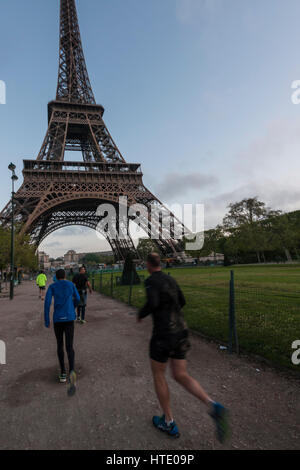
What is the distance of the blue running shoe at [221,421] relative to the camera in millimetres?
2510

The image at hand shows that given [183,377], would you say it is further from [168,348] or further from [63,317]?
[63,317]

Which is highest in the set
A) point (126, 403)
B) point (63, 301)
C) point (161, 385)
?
point (63, 301)

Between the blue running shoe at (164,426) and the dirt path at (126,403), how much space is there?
74 mm

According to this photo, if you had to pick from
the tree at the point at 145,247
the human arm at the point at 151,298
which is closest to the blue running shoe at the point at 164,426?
the human arm at the point at 151,298

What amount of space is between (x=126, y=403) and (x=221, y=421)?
142cm

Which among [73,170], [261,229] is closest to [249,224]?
[261,229]

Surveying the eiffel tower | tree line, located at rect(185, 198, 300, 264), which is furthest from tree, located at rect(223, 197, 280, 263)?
the eiffel tower

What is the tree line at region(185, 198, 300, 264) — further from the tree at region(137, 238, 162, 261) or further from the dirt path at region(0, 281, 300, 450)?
the dirt path at region(0, 281, 300, 450)

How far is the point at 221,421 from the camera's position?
2.53 metres

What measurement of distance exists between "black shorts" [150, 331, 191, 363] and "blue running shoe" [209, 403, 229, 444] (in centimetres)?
58

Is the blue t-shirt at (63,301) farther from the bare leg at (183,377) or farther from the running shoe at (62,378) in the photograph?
the bare leg at (183,377)

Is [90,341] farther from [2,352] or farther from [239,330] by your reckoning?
[239,330]

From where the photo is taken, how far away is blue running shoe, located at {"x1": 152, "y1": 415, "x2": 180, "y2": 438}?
2691mm

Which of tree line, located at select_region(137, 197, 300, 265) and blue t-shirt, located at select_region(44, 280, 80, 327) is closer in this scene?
blue t-shirt, located at select_region(44, 280, 80, 327)
